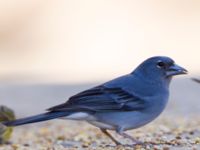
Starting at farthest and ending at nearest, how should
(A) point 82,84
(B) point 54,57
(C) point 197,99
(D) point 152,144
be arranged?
(B) point 54,57 → (A) point 82,84 → (C) point 197,99 → (D) point 152,144

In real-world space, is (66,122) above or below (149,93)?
below

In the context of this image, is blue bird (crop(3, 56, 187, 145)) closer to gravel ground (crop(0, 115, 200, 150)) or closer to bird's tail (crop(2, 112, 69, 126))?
bird's tail (crop(2, 112, 69, 126))

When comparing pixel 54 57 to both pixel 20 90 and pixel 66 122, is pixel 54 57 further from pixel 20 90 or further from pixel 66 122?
pixel 66 122

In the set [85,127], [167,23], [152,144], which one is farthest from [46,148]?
[167,23]

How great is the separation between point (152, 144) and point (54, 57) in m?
12.5

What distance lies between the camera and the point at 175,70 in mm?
7883

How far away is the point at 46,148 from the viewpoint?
25.5 feet

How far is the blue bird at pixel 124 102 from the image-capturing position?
749 cm

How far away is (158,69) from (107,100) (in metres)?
0.67

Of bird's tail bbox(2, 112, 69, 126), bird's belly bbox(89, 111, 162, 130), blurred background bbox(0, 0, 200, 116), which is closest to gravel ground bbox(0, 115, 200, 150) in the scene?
bird's belly bbox(89, 111, 162, 130)

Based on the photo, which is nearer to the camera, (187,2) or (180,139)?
(180,139)

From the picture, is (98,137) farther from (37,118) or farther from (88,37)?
(88,37)

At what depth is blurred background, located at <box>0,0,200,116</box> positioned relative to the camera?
17.7 metres

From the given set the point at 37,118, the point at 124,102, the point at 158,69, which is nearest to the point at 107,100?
the point at 124,102
